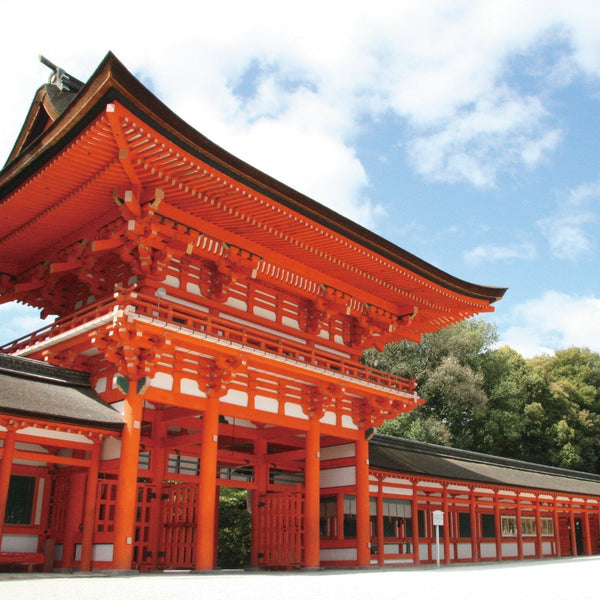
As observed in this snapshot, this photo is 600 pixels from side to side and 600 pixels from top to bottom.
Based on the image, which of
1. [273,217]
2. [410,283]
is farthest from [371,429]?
[273,217]

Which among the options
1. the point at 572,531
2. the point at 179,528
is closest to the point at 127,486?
the point at 179,528

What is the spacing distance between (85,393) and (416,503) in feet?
38.6

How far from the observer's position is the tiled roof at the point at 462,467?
68.3ft

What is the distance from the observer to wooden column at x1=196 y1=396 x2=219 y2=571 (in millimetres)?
13523

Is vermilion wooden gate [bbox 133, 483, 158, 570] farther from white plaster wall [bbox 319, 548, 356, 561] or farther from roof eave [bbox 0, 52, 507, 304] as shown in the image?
roof eave [bbox 0, 52, 507, 304]

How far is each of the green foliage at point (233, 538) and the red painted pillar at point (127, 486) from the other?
7.55 metres

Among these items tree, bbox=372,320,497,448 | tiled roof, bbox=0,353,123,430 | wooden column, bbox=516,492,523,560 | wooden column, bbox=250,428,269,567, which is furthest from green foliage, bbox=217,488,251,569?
tree, bbox=372,320,497,448

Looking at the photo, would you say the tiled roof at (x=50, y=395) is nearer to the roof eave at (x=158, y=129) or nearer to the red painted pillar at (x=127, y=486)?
the red painted pillar at (x=127, y=486)

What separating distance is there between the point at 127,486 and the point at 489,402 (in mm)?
34228

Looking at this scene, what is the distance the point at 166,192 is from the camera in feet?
45.2

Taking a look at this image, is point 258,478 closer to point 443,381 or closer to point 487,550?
point 487,550

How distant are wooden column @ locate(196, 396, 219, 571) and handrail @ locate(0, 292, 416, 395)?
1.98m

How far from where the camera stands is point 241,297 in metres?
16.7

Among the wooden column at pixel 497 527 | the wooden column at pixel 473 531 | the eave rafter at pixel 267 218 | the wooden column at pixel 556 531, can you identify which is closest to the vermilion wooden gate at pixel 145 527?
the eave rafter at pixel 267 218
